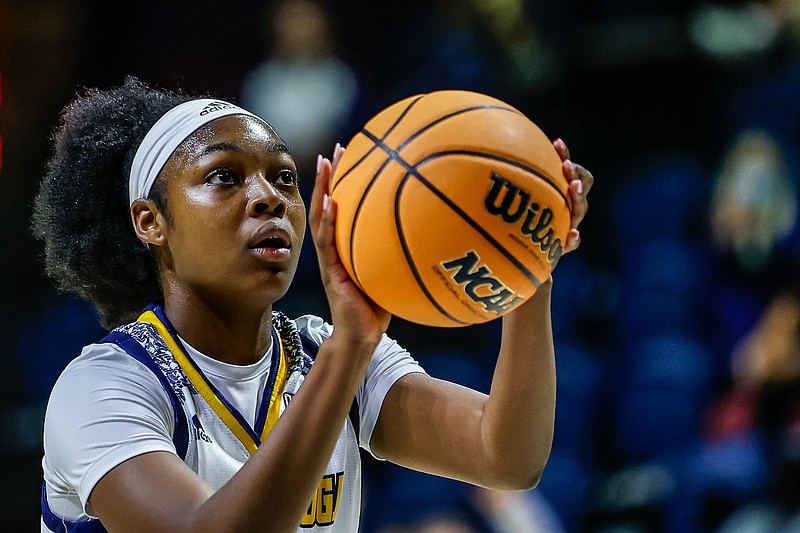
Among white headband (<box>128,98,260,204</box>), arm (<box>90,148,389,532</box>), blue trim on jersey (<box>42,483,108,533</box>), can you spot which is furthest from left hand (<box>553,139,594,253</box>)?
blue trim on jersey (<box>42,483,108,533</box>)

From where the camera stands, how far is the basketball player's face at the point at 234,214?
Answer: 6.88 feet

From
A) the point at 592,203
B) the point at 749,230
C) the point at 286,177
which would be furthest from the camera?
the point at 592,203

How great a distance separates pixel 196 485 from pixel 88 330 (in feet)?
10.6

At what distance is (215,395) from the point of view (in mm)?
2133

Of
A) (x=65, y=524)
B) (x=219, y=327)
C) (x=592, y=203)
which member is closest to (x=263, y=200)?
(x=219, y=327)

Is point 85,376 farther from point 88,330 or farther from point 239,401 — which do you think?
point 88,330

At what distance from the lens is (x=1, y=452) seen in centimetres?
461

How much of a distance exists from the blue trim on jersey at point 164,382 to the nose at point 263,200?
1.20ft

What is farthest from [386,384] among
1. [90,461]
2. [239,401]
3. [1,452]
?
[1,452]

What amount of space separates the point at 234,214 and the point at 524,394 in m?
0.71

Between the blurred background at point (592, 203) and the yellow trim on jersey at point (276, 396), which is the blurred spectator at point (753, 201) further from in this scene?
the yellow trim on jersey at point (276, 396)

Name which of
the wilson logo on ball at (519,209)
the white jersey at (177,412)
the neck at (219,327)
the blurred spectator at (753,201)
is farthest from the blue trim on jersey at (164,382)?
the blurred spectator at (753,201)

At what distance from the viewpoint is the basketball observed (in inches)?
68.2

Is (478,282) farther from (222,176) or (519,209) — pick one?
(222,176)
